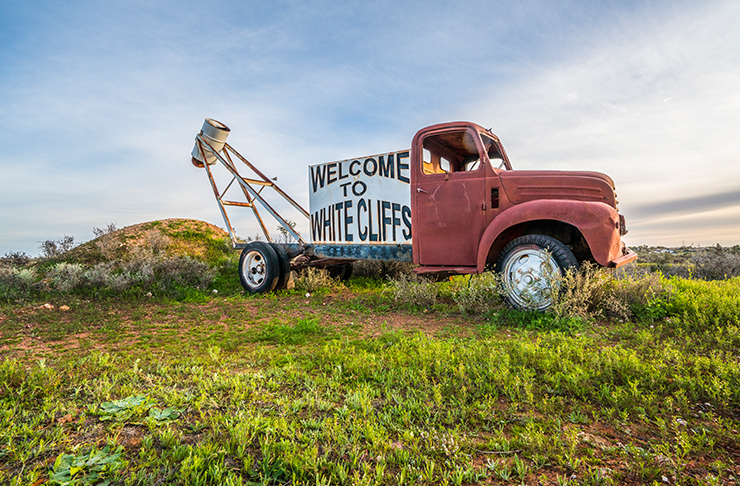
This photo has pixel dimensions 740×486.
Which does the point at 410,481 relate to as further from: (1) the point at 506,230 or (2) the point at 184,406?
(1) the point at 506,230

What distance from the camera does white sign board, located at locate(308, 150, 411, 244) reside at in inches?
274

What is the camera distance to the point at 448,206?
234 inches

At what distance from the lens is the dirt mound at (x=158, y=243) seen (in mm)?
10508

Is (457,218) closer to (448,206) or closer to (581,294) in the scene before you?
(448,206)

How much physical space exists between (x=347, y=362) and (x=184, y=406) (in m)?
1.28

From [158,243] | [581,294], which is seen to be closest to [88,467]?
[581,294]

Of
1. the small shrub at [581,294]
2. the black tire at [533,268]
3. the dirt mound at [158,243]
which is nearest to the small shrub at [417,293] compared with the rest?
the black tire at [533,268]

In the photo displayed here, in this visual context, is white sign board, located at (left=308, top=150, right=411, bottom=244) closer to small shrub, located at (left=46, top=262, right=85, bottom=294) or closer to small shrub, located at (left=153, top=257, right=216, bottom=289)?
small shrub, located at (left=153, top=257, right=216, bottom=289)

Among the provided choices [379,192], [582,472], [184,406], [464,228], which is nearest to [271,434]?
[184,406]

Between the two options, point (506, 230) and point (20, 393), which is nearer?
point (20, 393)

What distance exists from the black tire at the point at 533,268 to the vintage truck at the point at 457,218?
0.05ft

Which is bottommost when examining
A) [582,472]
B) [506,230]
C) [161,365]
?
[582,472]

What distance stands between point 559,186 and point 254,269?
20.3 ft

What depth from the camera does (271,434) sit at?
209cm
